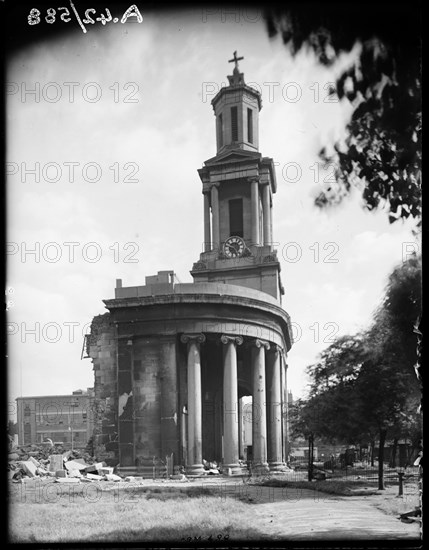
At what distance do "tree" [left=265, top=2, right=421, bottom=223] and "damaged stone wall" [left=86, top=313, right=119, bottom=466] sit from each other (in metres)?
7.58

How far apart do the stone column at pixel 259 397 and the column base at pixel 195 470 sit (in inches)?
118

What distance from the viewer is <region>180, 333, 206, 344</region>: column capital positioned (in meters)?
19.0

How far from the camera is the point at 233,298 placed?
20.8 metres

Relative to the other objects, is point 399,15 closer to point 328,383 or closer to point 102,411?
point 328,383

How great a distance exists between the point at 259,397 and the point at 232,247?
7.71 meters

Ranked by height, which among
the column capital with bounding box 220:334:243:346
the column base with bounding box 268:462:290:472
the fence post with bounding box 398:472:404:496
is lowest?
the column base with bounding box 268:462:290:472

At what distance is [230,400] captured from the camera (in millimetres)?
24984

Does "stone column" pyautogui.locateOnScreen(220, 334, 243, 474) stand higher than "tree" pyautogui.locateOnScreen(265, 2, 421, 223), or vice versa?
"tree" pyautogui.locateOnScreen(265, 2, 421, 223)

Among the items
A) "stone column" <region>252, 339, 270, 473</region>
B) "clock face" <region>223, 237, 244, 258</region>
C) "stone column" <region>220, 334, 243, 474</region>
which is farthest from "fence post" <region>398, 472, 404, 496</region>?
"clock face" <region>223, 237, 244, 258</region>

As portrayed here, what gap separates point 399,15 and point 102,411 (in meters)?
11.6

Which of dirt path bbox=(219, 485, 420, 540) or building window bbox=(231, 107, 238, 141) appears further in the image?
building window bbox=(231, 107, 238, 141)

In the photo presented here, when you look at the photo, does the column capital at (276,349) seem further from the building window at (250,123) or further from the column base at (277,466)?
the building window at (250,123)

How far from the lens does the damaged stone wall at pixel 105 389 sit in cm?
1633

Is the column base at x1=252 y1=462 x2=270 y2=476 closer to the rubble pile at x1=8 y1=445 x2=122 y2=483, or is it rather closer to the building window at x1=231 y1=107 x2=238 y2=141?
the rubble pile at x1=8 y1=445 x2=122 y2=483
